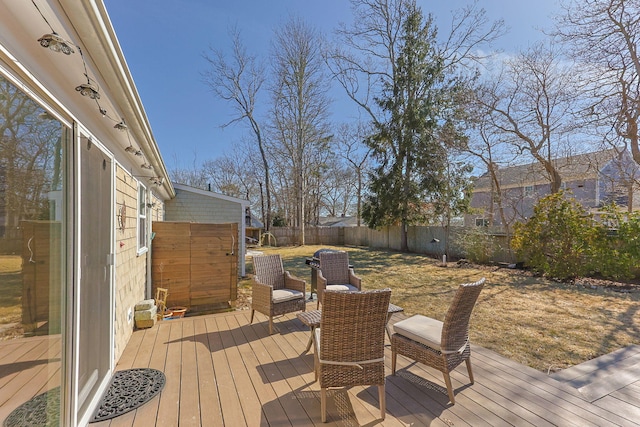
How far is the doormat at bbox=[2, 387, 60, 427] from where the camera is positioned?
4.35 feet

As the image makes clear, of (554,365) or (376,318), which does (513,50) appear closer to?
(554,365)

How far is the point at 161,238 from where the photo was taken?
18.5 feet

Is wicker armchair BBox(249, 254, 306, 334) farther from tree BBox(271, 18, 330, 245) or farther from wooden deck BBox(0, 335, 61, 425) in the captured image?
tree BBox(271, 18, 330, 245)

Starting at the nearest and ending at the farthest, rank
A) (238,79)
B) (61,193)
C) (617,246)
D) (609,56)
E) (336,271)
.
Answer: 1. (61,193)
2. (336,271)
3. (609,56)
4. (617,246)
5. (238,79)

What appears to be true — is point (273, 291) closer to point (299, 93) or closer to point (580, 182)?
point (580, 182)

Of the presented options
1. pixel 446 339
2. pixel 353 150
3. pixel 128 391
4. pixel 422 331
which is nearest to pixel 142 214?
pixel 128 391

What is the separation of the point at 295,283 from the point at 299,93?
1573 centimetres

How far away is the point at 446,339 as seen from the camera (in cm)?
256

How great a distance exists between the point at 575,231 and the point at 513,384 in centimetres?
700

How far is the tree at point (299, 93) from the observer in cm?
1752

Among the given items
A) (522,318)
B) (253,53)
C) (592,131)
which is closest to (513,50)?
(592,131)

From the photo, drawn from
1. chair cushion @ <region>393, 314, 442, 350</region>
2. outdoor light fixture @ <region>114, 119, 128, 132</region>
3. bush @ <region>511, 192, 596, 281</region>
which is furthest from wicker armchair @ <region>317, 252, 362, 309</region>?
bush @ <region>511, 192, 596, 281</region>

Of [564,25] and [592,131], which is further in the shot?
[592,131]

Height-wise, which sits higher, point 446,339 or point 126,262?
point 126,262
